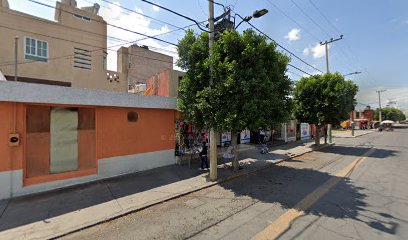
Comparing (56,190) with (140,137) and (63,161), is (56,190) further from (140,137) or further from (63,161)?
(140,137)

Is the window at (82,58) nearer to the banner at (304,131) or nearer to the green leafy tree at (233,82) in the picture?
the green leafy tree at (233,82)

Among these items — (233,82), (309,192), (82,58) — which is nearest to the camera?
(309,192)

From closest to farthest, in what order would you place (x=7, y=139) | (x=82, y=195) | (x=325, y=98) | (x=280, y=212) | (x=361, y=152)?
(x=280, y=212) < (x=7, y=139) < (x=82, y=195) < (x=361, y=152) < (x=325, y=98)

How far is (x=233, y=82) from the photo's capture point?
764cm

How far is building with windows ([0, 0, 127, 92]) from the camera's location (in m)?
14.6

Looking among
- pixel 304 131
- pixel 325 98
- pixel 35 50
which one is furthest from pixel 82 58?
pixel 304 131

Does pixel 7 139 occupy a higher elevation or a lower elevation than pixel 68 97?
lower

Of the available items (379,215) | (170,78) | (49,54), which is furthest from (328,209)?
(49,54)

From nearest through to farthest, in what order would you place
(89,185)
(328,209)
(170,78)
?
(328,209), (89,185), (170,78)

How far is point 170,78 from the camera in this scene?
12562 mm

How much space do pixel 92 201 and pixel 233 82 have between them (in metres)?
6.06

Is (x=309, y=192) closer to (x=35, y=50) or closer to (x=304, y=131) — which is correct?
(x=304, y=131)

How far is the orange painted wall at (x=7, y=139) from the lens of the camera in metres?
6.56

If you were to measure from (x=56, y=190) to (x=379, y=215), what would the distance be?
992 cm
